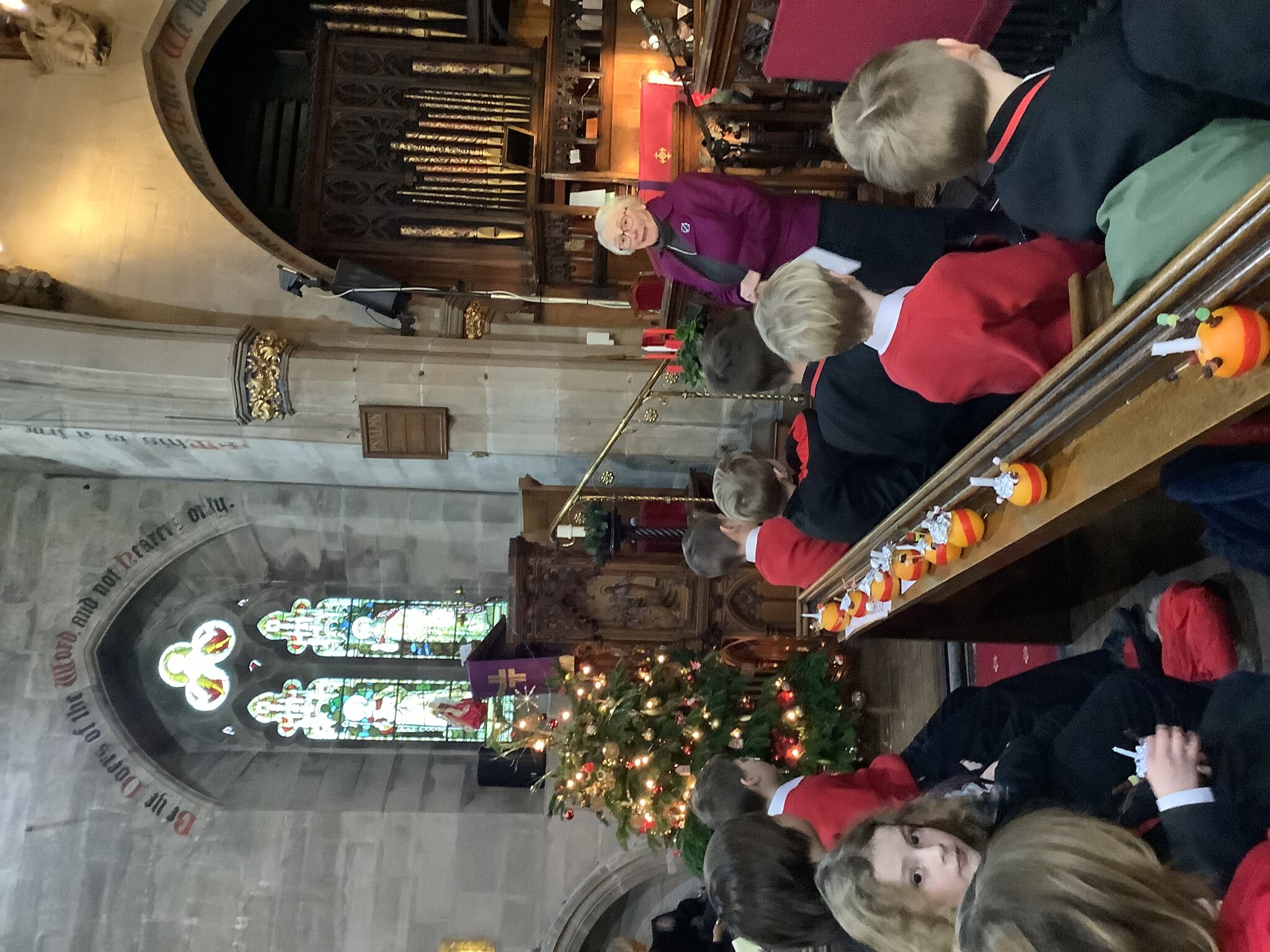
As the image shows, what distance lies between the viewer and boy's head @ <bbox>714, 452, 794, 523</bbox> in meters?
3.33

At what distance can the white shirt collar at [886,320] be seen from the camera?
2.01m

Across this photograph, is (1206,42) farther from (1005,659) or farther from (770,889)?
(1005,659)

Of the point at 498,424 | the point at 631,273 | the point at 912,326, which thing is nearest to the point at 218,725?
the point at 498,424

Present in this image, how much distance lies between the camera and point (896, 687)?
5.26 m

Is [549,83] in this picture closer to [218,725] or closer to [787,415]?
[787,415]

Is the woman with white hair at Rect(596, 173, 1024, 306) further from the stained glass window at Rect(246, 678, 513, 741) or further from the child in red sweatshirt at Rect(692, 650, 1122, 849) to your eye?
the stained glass window at Rect(246, 678, 513, 741)

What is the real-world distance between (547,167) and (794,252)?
3.47 metres

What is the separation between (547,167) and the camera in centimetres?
605

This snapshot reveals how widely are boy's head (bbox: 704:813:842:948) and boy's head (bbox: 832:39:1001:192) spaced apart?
1.87 m

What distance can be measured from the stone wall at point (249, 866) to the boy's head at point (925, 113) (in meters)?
5.25

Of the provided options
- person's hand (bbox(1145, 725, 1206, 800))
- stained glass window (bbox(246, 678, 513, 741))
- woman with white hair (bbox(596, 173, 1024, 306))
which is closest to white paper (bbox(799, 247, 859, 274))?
woman with white hair (bbox(596, 173, 1024, 306))

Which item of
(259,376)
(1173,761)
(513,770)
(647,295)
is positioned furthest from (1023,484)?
(513,770)

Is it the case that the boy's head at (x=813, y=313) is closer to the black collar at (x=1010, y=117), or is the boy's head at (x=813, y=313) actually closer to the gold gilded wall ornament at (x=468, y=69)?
the black collar at (x=1010, y=117)

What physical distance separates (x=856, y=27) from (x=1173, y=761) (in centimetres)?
308
